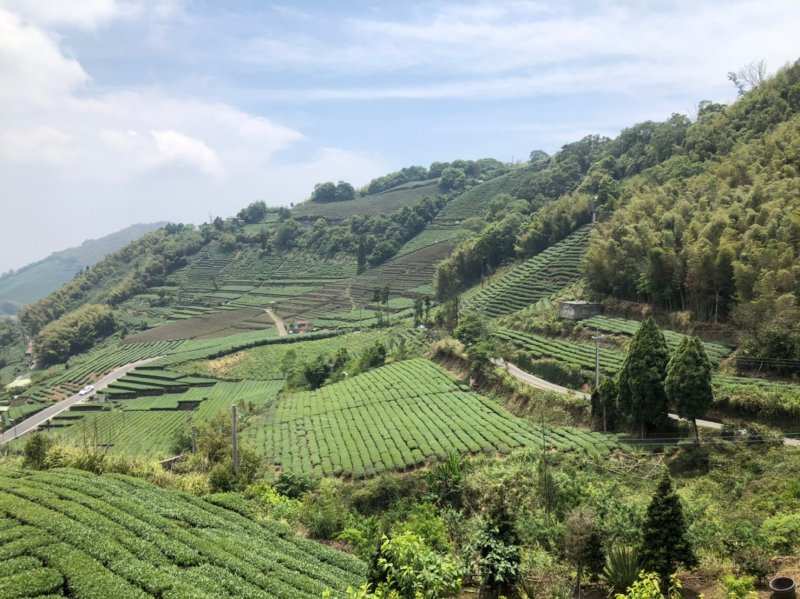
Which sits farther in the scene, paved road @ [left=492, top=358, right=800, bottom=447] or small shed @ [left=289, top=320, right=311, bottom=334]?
small shed @ [left=289, top=320, right=311, bottom=334]

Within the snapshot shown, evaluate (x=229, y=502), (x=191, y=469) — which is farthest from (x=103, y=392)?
(x=229, y=502)

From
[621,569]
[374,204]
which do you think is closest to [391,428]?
[621,569]

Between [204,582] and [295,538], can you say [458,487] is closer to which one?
[295,538]

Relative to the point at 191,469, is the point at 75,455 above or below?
above

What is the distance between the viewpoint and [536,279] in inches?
2200

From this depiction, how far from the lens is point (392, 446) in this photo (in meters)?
31.7

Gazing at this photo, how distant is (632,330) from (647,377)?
12.3 metres

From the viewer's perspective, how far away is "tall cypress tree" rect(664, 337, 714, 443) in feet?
76.5

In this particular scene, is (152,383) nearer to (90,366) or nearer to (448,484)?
(90,366)

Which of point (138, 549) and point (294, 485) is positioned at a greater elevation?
point (138, 549)

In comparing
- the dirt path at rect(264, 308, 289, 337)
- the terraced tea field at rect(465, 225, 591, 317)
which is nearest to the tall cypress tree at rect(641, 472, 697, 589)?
the terraced tea field at rect(465, 225, 591, 317)

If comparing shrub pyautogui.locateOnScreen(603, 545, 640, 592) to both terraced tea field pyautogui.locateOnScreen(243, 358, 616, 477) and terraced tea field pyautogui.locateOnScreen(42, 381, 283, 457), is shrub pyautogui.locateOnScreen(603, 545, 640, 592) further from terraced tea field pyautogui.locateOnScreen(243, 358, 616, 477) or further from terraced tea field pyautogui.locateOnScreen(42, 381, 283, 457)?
terraced tea field pyautogui.locateOnScreen(42, 381, 283, 457)

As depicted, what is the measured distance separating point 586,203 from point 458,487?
48.7m

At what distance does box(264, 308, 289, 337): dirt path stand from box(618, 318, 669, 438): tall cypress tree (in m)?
64.5
